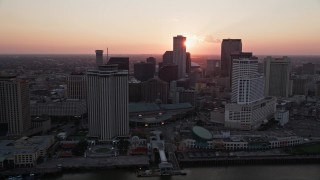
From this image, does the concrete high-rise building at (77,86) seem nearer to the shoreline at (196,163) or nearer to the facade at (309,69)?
the shoreline at (196,163)

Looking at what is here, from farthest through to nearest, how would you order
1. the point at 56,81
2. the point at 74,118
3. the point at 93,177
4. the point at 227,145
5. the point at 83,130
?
1. the point at 56,81
2. the point at 74,118
3. the point at 83,130
4. the point at 227,145
5. the point at 93,177

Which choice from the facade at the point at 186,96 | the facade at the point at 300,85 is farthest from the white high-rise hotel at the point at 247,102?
the facade at the point at 300,85

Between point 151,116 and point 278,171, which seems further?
point 151,116

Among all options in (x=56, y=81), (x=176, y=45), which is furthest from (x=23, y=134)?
(x=176, y=45)

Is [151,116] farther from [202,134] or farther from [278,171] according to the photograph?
[278,171]

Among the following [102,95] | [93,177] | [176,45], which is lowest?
[93,177]

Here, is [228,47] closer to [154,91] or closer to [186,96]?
[186,96]

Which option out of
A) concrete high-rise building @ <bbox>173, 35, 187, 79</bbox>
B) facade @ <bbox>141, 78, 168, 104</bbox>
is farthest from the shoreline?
concrete high-rise building @ <bbox>173, 35, 187, 79</bbox>

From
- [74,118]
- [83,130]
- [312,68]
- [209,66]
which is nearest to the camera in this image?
[83,130]
